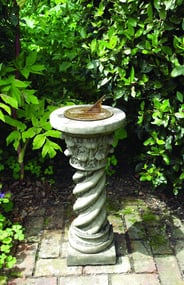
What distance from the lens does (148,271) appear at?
2957 mm

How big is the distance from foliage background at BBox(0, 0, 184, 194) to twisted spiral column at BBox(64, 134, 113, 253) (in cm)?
61

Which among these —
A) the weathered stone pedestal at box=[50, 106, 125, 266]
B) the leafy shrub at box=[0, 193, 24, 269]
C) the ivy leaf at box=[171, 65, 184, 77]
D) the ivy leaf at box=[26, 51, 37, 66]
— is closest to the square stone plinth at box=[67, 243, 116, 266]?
the weathered stone pedestal at box=[50, 106, 125, 266]

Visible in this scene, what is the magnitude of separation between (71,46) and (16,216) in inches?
61.1

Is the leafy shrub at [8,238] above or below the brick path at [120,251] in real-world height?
above

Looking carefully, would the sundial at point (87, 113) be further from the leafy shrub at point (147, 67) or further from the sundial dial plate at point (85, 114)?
the leafy shrub at point (147, 67)

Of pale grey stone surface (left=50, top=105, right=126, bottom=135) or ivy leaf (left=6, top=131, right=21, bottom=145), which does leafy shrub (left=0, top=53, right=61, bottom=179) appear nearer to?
ivy leaf (left=6, top=131, right=21, bottom=145)

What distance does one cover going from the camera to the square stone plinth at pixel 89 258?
299 centimetres

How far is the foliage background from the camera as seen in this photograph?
303 cm

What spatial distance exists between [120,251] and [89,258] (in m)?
0.28

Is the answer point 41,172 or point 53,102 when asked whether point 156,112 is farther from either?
point 41,172

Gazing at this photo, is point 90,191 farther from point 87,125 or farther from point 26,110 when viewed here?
point 26,110

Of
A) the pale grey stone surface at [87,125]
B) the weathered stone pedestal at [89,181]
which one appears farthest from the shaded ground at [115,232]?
the pale grey stone surface at [87,125]

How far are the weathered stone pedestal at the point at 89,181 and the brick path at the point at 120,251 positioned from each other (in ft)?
0.34

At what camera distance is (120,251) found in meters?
3.16
